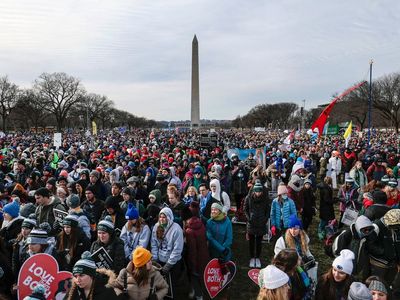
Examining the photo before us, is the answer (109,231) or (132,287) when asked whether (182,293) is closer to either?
(109,231)

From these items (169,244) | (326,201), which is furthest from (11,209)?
(326,201)

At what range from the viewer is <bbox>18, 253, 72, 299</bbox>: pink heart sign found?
3455 millimetres

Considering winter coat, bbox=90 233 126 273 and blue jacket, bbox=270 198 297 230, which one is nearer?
winter coat, bbox=90 233 126 273

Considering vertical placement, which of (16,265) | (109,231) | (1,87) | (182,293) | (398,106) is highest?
(1,87)

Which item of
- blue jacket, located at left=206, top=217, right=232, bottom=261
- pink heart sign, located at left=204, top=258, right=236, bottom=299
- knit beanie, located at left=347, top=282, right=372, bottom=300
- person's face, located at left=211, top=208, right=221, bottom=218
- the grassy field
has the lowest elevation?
the grassy field

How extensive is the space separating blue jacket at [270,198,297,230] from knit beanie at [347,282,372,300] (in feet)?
8.70

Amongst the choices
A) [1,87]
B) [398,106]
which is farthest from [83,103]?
[398,106]

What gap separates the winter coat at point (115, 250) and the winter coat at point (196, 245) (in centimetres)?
109

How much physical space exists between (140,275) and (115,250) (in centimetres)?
84

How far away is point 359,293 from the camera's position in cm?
292

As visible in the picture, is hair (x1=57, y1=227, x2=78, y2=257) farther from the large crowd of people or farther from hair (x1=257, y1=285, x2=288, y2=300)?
hair (x1=257, y1=285, x2=288, y2=300)

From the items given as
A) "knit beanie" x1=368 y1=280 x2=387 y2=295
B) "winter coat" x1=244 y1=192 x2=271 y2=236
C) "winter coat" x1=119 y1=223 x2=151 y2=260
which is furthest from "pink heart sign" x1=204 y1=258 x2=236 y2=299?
"knit beanie" x1=368 y1=280 x2=387 y2=295

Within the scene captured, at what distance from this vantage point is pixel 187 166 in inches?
451

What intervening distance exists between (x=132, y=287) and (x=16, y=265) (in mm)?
1710
